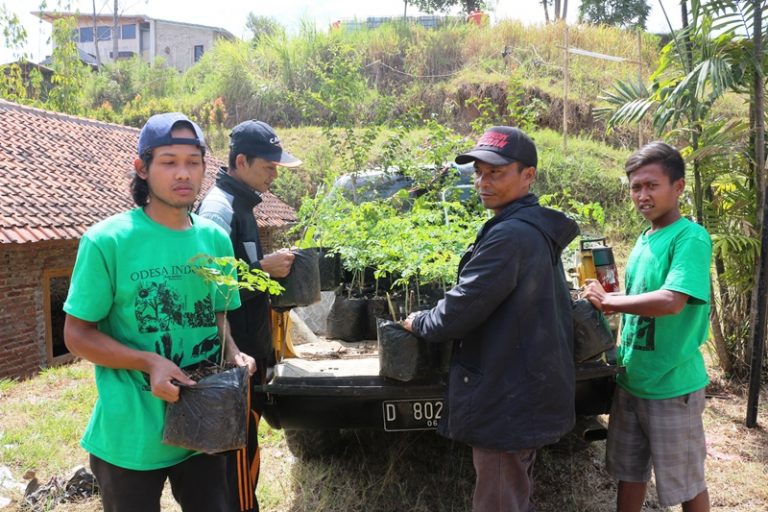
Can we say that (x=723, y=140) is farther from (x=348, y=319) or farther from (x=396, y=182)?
(x=348, y=319)

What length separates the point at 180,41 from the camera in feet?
156

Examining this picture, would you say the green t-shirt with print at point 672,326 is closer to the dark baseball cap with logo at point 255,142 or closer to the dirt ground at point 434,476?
the dirt ground at point 434,476

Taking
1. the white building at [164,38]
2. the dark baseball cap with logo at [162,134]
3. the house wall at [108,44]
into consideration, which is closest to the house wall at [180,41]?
the white building at [164,38]

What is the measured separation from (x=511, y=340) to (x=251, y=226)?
4.88 ft

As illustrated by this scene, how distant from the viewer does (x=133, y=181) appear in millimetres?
2197

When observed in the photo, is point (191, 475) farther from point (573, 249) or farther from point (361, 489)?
point (573, 249)

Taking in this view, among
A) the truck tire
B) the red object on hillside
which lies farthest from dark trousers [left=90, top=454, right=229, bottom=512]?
the red object on hillside

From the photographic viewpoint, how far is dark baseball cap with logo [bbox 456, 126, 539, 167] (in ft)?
7.83

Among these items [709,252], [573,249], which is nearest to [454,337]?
[709,252]

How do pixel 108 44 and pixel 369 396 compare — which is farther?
pixel 108 44

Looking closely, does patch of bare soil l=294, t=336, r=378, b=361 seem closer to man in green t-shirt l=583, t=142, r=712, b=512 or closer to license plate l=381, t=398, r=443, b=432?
license plate l=381, t=398, r=443, b=432

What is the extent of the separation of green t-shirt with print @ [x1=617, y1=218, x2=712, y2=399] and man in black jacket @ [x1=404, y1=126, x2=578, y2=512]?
58 cm

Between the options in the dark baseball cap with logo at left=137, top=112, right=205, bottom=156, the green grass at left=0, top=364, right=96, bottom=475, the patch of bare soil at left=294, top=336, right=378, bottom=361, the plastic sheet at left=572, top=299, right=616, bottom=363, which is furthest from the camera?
the green grass at left=0, top=364, right=96, bottom=475

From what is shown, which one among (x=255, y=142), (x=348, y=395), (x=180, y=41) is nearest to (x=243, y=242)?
(x=255, y=142)
